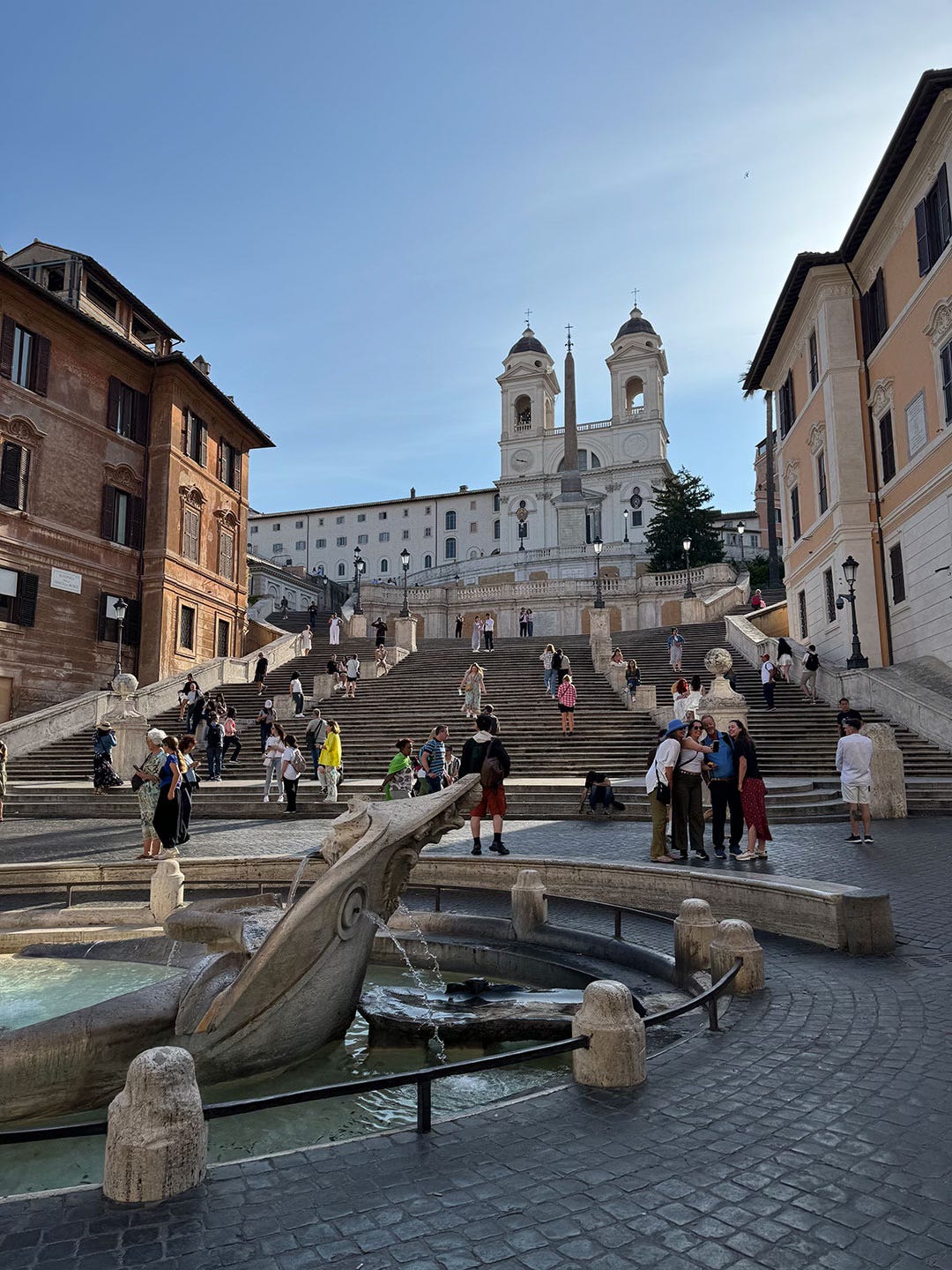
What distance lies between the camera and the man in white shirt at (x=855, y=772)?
10.6 metres

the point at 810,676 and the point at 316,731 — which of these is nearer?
the point at 316,731

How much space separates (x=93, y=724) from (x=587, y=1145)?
22508mm

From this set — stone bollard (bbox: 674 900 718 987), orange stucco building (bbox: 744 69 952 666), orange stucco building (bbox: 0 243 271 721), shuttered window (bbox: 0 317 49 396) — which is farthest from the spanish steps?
shuttered window (bbox: 0 317 49 396)

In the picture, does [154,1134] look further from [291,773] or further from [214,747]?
[214,747]

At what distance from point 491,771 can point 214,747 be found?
1028cm

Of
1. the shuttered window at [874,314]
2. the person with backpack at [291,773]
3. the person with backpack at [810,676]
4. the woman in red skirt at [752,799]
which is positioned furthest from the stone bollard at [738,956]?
the shuttered window at [874,314]

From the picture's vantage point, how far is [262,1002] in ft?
14.0

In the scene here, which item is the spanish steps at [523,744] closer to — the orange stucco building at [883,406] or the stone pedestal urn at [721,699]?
the stone pedestal urn at [721,699]

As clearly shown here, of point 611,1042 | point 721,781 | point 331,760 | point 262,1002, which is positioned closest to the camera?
point 611,1042

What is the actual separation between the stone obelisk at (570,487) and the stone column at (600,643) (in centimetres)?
3485

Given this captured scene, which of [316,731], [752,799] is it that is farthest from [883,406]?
[752,799]

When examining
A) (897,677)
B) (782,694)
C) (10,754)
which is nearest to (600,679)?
(782,694)

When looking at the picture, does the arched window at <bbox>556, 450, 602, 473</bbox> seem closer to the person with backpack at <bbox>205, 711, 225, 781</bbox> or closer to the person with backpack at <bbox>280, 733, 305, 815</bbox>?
the person with backpack at <bbox>205, 711, 225, 781</bbox>

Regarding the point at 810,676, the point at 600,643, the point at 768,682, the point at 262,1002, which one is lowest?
the point at 262,1002
